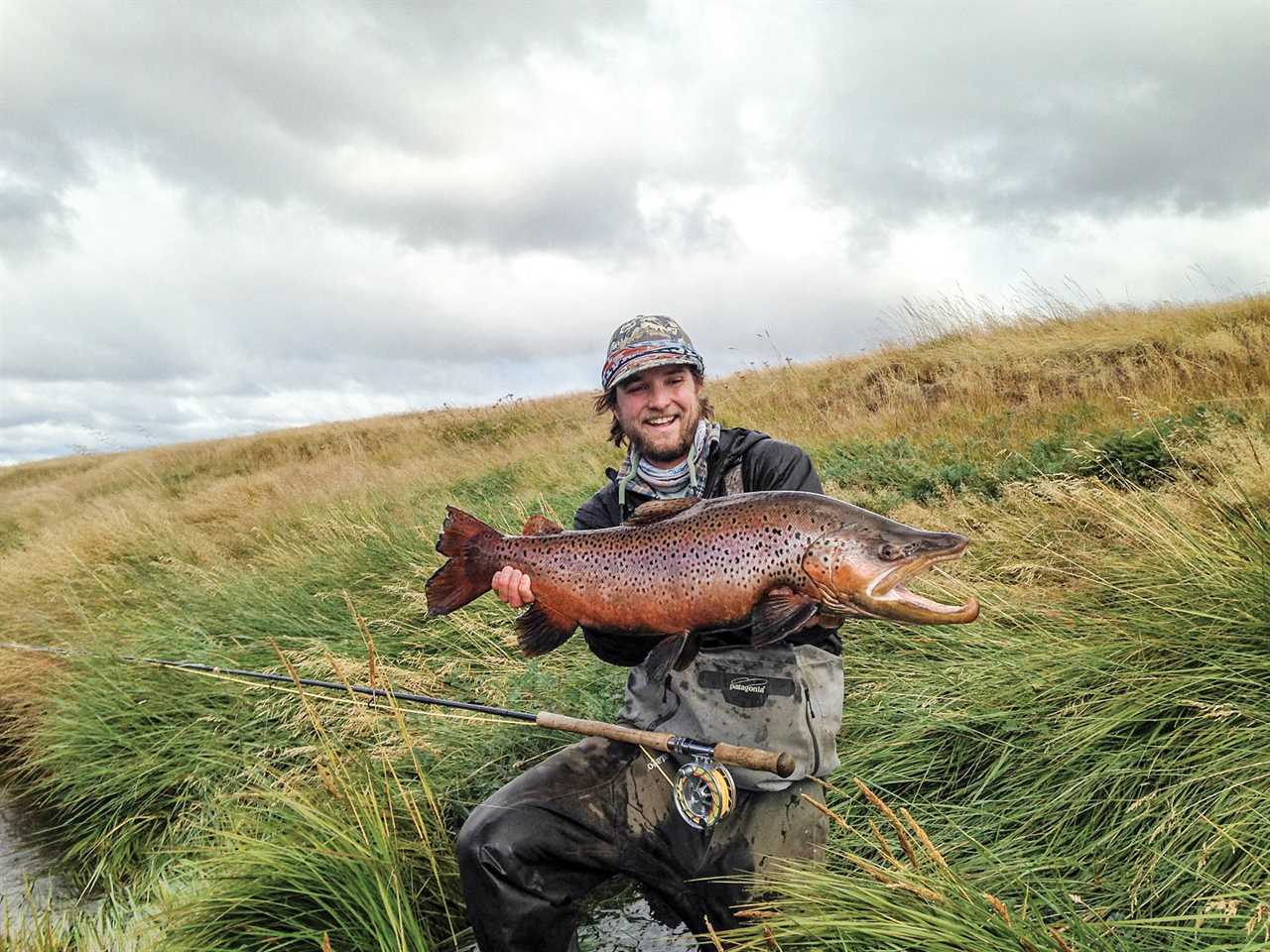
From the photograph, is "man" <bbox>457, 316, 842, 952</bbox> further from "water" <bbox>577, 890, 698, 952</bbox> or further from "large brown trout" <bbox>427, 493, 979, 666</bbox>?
"water" <bbox>577, 890, 698, 952</bbox>

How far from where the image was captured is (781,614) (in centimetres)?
227

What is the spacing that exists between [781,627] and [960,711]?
1734mm

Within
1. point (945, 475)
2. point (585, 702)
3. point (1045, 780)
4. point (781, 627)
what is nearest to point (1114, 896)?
point (1045, 780)

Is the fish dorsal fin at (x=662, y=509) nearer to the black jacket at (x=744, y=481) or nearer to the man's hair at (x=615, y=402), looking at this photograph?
the black jacket at (x=744, y=481)

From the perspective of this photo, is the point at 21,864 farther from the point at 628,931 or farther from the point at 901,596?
the point at 901,596

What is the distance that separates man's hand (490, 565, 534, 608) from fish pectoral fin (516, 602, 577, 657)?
0.21ft

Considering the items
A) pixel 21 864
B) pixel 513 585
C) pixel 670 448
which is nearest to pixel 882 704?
pixel 670 448

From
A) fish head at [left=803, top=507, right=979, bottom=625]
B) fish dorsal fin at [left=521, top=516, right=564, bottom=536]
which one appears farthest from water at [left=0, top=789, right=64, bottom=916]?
fish head at [left=803, top=507, right=979, bottom=625]

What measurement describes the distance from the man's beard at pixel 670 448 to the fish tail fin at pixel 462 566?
0.71 meters

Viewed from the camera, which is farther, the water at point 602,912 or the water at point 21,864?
the water at point 21,864

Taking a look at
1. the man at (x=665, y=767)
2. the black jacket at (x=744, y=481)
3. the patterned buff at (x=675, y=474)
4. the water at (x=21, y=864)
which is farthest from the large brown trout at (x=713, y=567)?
the water at (x=21, y=864)

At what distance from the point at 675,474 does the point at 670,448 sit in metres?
0.10

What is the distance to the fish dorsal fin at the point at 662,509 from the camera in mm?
2498

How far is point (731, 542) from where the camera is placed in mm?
2344
